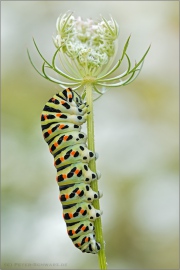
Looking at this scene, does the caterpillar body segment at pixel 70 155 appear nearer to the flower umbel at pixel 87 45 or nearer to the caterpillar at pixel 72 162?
the caterpillar at pixel 72 162

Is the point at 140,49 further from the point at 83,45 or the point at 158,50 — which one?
the point at 83,45

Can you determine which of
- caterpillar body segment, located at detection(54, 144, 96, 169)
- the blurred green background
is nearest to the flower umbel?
caterpillar body segment, located at detection(54, 144, 96, 169)

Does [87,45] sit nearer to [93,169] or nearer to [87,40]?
[87,40]

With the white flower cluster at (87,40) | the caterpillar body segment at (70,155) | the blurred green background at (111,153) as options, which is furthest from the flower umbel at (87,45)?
the blurred green background at (111,153)

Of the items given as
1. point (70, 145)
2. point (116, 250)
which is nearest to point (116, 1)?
point (116, 250)

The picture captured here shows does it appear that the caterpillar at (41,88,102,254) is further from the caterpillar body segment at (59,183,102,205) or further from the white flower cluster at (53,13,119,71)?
the white flower cluster at (53,13,119,71)

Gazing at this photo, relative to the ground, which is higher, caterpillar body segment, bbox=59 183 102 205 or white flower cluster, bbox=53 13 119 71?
white flower cluster, bbox=53 13 119 71
